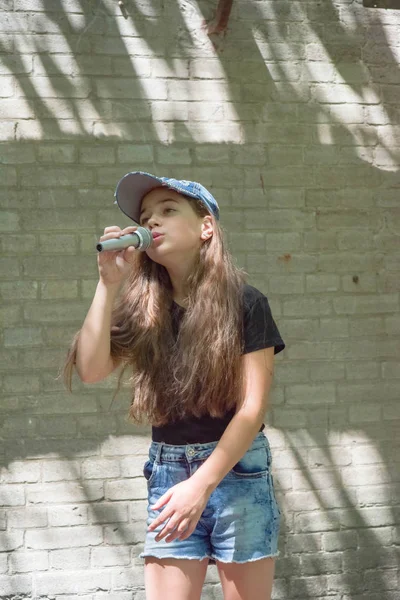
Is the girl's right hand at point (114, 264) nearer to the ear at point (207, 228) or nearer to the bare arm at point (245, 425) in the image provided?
the ear at point (207, 228)

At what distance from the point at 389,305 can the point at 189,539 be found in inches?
98.0

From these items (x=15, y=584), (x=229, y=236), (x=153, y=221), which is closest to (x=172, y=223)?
(x=153, y=221)

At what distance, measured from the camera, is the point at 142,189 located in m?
2.68

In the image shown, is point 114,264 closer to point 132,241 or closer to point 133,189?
point 132,241

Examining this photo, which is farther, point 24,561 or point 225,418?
point 24,561

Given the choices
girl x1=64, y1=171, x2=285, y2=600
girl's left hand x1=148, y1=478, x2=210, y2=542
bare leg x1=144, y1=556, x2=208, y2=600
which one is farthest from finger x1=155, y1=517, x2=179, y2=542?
bare leg x1=144, y1=556, x2=208, y2=600

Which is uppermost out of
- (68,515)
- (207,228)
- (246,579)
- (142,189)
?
(142,189)

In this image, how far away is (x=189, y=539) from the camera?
2500mm

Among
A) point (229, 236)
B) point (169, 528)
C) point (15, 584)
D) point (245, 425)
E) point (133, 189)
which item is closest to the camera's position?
point (169, 528)

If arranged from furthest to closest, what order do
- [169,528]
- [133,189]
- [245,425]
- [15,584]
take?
1. [15,584]
2. [133,189]
3. [245,425]
4. [169,528]

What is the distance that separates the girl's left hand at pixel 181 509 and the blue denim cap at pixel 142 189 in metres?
0.89

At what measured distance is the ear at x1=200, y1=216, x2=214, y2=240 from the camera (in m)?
2.67

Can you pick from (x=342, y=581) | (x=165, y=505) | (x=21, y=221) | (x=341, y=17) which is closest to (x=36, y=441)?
(x=21, y=221)

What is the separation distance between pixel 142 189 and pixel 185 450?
2.73 ft
